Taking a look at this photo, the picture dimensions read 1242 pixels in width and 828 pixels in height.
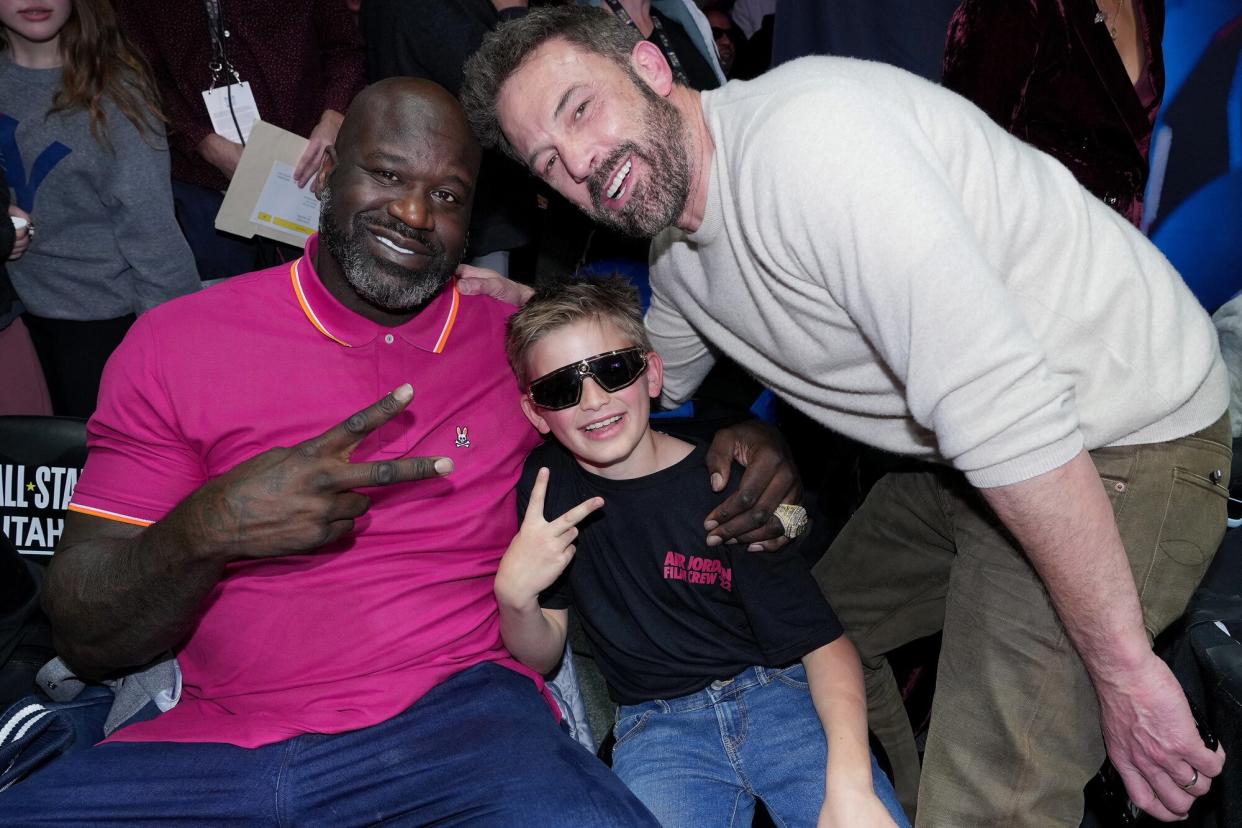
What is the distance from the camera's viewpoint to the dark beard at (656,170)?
6.57 ft

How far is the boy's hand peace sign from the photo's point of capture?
211cm

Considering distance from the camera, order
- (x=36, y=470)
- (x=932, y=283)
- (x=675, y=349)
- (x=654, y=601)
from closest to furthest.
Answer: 1. (x=932, y=283)
2. (x=654, y=601)
3. (x=36, y=470)
4. (x=675, y=349)

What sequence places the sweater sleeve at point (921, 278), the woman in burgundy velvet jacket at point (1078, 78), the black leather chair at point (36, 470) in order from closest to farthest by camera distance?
1. the sweater sleeve at point (921, 278)
2. the black leather chair at point (36, 470)
3. the woman in burgundy velvet jacket at point (1078, 78)

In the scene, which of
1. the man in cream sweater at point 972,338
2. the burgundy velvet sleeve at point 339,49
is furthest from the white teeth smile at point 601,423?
the burgundy velvet sleeve at point 339,49

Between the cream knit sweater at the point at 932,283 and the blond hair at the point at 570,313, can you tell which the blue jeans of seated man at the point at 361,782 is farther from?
the cream knit sweater at the point at 932,283

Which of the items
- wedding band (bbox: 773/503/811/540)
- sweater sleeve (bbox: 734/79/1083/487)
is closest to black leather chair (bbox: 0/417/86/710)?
wedding band (bbox: 773/503/811/540)

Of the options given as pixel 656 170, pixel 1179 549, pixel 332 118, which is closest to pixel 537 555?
pixel 656 170

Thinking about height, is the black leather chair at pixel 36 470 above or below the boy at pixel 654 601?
below

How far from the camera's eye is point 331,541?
193 centimetres

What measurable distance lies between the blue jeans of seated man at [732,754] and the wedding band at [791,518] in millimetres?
333

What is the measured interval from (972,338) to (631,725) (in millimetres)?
1273

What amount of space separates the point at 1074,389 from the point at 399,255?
1454mm

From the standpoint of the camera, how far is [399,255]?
2295 millimetres

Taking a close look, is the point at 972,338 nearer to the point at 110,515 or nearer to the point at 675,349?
the point at 675,349
